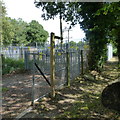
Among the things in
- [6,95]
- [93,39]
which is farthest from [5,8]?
[6,95]

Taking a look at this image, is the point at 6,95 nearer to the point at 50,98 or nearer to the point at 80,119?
the point at 50,98

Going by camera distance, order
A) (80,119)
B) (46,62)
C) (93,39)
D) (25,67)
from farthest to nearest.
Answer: (25,67) < (93,39) < (46,62) < (80,119)

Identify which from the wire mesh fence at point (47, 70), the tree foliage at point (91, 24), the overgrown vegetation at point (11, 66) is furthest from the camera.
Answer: the overgrown vegetation at point (11, 66)

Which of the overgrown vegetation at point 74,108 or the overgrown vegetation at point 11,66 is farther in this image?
the overgrown vegetation at point 11,66

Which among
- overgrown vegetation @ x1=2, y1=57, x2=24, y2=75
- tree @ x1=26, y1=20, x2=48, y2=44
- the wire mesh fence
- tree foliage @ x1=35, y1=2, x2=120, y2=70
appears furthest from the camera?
tree @ x1=26, y1=20, x2=48, y2=44

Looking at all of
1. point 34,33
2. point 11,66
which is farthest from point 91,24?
point 34,33

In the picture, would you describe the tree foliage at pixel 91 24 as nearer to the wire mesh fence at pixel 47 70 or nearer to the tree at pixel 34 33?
the wire mesh fence at pixel 47 70

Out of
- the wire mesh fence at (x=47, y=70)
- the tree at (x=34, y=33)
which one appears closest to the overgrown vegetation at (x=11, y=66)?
the wire mesh fence at (x=47, y=70)

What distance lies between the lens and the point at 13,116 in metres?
3.04

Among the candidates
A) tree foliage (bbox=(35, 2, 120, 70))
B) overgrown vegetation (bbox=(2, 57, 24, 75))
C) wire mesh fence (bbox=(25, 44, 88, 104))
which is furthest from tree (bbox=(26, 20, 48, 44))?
wire mesh fence (bbox=(25, 44, 88, 104))

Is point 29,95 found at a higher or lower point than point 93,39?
lower

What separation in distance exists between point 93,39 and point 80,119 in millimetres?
6173

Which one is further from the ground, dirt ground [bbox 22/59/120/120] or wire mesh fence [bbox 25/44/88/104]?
wire mesh fence [bbox 25/44/88/104]

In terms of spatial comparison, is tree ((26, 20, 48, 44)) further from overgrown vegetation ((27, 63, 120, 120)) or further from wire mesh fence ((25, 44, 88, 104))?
overgrown vegetation ((27, 63, 120, 120))
